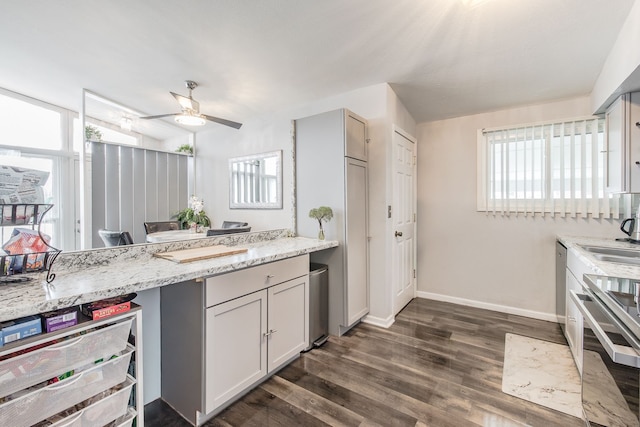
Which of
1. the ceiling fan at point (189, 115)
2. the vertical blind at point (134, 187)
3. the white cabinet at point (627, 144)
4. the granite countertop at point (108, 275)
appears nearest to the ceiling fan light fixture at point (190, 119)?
the ceiling fan at point (189, 115)

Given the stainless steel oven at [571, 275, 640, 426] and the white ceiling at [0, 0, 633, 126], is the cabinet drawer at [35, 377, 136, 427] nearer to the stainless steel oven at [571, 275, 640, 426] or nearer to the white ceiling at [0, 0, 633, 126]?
the white ceiling at [0, 0, 633, 126]

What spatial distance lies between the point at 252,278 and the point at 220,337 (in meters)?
0.37

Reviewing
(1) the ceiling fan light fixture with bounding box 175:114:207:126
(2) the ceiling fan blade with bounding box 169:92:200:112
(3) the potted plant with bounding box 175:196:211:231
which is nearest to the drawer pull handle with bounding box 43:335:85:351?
(3) the potted plant with bounding box 175:196:211:231

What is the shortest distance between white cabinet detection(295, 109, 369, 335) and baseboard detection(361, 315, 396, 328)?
107mm

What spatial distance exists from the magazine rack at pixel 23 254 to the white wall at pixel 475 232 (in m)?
3.52

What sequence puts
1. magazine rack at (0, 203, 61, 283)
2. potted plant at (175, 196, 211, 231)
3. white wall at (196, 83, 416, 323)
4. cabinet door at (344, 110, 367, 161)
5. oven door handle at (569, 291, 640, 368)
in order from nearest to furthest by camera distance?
oven door handle at (569, 291, 640, 368), magazine rack at (0, 203, 61, 283), potted plant at (175, 196, 211, 231), cabinet door at (344, 110, 367, 161), white wall at (196, 83, 416, 323)

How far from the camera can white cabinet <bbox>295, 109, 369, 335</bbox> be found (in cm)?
247

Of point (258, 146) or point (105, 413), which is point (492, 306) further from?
point (105, 413)

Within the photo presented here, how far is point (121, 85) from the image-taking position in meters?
1.88

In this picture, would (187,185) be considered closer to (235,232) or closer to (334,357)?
(235,232)

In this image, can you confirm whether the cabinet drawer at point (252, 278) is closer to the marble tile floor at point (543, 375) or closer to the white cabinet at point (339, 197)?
the white cabinet at point (339, 197)

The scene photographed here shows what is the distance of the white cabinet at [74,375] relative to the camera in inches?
36.3

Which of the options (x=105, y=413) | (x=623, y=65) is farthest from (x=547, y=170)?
(x=105, y=413)

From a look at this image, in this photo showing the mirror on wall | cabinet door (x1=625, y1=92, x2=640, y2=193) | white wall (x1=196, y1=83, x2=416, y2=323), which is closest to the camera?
cabinet door (x1=625, y1=92, x2=640, y2=193)
